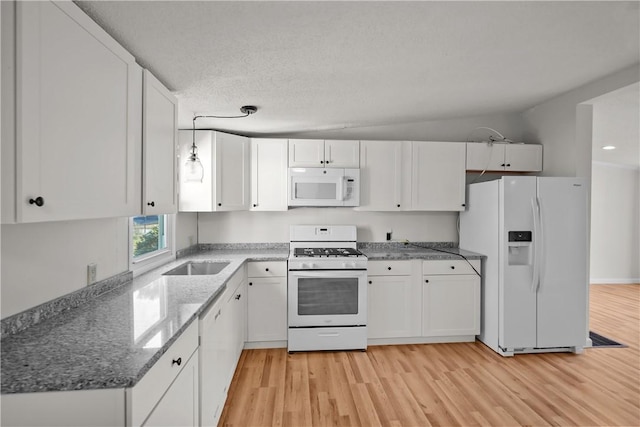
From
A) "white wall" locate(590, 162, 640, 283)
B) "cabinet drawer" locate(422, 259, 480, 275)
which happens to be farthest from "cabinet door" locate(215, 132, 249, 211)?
"white wall" locate(590, 162, 640, 283)

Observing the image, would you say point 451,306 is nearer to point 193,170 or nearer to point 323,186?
point 323,186

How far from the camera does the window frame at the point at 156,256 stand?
7.16 ft

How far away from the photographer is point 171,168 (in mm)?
2041

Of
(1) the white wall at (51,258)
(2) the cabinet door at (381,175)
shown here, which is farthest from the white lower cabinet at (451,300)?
(1) the white wall at (51,258)

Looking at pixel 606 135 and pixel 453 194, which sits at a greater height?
pixel 606 135

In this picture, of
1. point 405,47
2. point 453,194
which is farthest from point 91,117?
point 453,194

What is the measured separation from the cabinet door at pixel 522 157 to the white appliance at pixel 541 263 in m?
0.64

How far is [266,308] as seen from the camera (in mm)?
3098

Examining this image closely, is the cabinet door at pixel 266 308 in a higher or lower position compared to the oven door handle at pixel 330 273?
lower

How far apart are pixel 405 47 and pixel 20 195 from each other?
1948 millimetres

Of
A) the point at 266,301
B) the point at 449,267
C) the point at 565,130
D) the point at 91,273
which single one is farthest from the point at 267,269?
the point at 565,130

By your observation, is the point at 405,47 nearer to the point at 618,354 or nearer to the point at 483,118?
the point at 483,118

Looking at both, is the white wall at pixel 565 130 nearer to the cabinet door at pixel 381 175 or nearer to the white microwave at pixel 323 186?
the cabinet door at pixel 381 175

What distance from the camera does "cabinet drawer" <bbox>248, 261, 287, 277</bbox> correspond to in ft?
10.2
